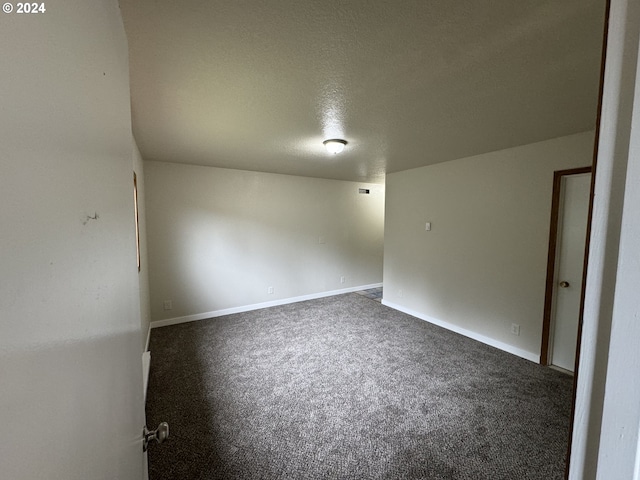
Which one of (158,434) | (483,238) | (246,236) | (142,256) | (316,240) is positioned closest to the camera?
(158,434)

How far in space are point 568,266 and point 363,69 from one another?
2.74 metres

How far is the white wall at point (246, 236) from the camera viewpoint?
12.1 ft

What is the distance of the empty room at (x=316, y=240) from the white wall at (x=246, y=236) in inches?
1.5

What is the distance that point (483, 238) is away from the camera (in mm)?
3195

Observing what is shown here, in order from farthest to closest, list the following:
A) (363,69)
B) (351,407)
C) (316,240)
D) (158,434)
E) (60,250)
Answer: (316,240), (351,407), (363,69), (158,434), (60,250)

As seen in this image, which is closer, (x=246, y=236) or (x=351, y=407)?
(x=351, y=407)

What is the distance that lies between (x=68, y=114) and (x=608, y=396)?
0.87 m

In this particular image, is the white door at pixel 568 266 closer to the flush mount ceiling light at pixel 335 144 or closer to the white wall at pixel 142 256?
the flush mount ceiling light at pixel 335 144

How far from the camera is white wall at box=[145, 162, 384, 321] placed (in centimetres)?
370

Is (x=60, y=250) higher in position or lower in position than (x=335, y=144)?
lower

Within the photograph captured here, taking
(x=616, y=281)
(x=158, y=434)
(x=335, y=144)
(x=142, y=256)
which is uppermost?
(x=335, y=144)

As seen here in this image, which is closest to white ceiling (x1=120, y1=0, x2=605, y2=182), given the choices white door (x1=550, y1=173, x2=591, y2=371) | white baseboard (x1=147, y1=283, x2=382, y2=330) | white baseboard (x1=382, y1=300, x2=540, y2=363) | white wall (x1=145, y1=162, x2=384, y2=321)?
white door (x1=550, y1=173, x2=591, y2=371)

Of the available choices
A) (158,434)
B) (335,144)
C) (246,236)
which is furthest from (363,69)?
(246,236)

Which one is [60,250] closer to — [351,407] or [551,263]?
[351,407]
